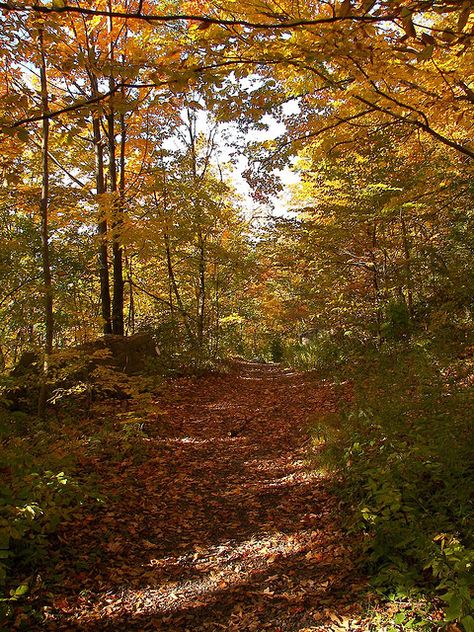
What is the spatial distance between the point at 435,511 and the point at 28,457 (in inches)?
136

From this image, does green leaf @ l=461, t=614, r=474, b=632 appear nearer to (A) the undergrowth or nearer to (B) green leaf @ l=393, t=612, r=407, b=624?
(A) the undergrowth

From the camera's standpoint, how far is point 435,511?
3238 mm

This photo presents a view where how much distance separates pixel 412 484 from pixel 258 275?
420 inches

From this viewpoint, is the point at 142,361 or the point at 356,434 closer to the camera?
the point at 356,434

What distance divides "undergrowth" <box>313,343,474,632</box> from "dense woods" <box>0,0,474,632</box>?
0.9 inches

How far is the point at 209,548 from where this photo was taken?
367 cm

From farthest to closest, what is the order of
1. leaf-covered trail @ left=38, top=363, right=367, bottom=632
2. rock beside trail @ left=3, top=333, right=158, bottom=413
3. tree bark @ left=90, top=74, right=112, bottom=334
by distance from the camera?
1. tree bark @ left=90, top=74, right=112, bottom=334
2. rock beside trail @ left=3, top=333, right=158, bottom=413
3. leaf-covered trail @ left=38, top=363, right=367, bottom=632

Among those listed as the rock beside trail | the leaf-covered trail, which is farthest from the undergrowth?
the rock beside trail

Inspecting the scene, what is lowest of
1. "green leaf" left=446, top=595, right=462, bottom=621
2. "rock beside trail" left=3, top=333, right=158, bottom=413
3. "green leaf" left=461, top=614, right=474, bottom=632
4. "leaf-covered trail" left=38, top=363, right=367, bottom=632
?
"leaf-covered trail" left=38, top=363, right=367, bottom=632

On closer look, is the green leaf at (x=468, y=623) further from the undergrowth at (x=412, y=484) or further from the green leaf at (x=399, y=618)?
the green leaf at (x=399, y=618)

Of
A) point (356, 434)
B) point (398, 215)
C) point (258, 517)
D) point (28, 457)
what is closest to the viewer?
point (28, 457)

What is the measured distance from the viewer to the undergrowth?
8.54 ft

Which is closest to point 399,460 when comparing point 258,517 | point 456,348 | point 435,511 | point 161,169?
point 435,511

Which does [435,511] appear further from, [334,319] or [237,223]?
[237,223]
